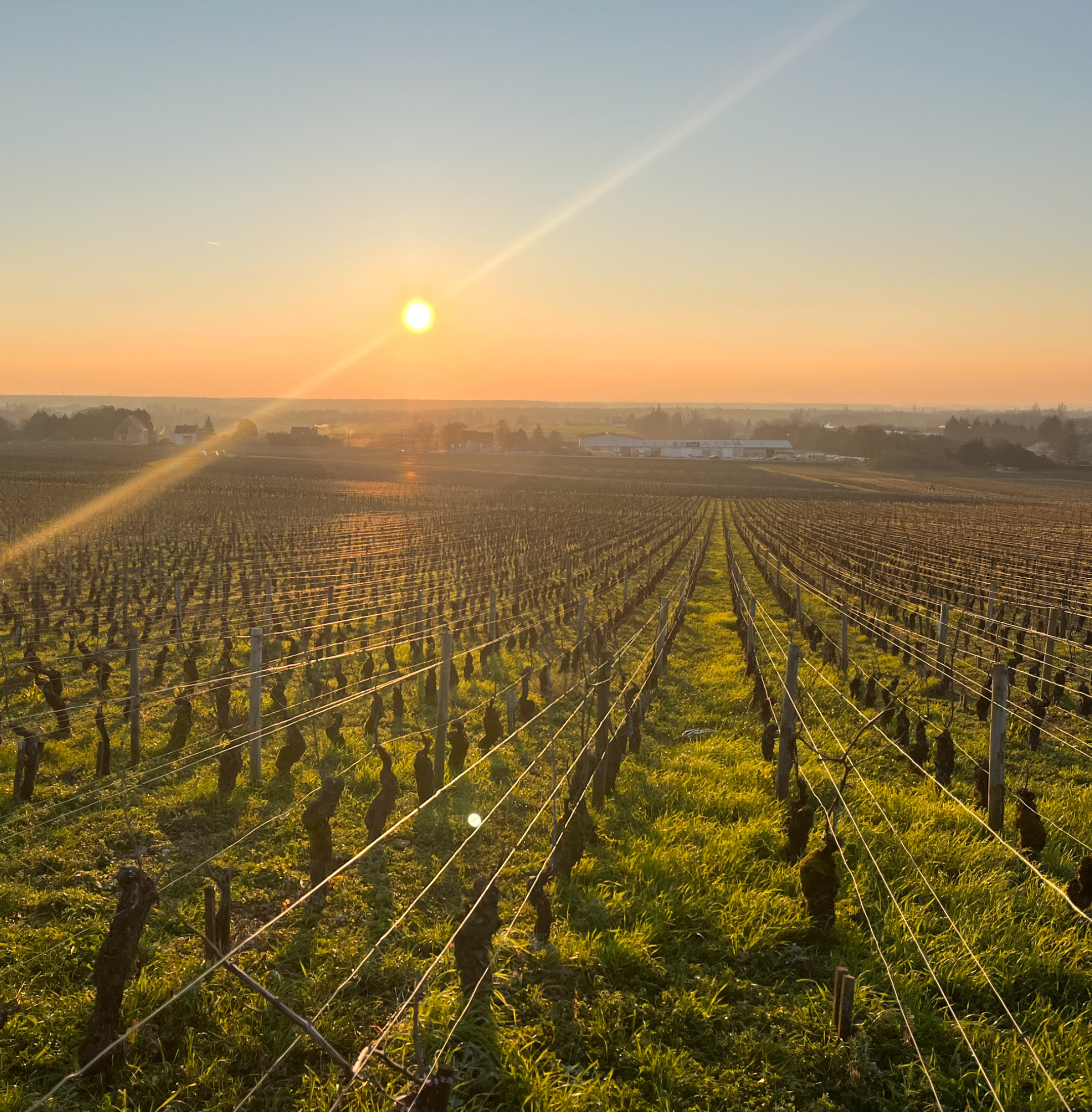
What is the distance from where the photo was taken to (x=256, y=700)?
7.86m

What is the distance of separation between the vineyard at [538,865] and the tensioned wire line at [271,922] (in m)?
0.07

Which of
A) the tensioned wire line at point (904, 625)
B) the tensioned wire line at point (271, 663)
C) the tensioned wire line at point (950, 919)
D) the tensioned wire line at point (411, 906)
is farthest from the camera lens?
the tensioned wire line at point (904, 625)

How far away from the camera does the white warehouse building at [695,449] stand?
4879 inches

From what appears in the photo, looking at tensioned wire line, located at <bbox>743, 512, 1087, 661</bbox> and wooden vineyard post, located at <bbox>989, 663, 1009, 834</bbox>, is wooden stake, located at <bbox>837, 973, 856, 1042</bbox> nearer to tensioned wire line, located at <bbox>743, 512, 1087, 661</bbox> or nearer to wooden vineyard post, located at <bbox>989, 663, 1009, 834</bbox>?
wooden vineyard post, located at <bbox>989, 663, 1009, 834</bbox>

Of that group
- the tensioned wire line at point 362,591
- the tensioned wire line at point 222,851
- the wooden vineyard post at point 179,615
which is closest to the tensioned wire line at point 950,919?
the tensioned wire line at point 222,851

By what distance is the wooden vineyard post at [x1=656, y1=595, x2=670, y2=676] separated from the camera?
35.6 ft

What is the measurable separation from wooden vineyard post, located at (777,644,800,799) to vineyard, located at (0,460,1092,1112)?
38 mm

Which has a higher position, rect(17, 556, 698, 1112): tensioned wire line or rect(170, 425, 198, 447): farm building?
rect(170, 425, 198, 447): farm building

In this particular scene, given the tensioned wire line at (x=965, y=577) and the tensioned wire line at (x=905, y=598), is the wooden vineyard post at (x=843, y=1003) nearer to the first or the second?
the tensioned wire line at (x=905, y=598)

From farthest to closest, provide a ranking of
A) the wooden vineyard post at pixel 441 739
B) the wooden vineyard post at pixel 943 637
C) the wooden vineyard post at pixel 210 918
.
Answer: the wooden vineyard post at pixel 943 637, the wooden vineyard post at pixel 441 739, the wooden vineyard post at pixel 210 918

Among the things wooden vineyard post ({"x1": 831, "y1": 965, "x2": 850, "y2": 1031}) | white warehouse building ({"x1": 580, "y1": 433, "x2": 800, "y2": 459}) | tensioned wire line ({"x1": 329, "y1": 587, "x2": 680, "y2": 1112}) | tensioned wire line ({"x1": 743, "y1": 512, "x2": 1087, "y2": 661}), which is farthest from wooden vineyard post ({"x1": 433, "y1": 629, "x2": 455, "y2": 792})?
white warehouse building ({"x1": 580, "y1": 433, "x2": 800, "y2": 459})

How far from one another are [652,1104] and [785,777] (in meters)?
3.68

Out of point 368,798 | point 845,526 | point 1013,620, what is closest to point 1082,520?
point 845,526

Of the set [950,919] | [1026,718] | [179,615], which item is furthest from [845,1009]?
[179,615]
